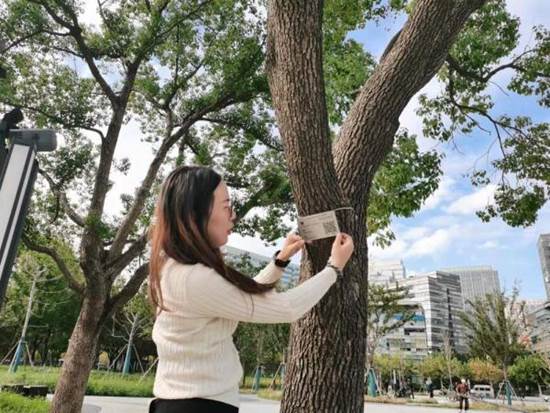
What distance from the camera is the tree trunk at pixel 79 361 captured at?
6195 mm

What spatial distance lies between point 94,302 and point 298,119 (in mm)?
5894

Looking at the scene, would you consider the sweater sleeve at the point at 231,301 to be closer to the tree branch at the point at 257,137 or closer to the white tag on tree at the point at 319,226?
the white tag on tree at the point at 319,226

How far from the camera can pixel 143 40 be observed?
21.8 ft

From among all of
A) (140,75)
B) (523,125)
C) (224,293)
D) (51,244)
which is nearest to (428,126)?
(523,125)

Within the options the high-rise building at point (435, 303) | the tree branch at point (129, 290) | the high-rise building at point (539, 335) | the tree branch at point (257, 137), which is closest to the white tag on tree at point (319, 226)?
the tree branch at point (129, 290)

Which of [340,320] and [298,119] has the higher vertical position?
[298,119]

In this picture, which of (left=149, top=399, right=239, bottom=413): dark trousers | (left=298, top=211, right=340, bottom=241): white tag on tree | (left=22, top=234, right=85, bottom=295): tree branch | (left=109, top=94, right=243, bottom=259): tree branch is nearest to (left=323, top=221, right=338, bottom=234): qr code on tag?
(left=298, top=211, right=340, bottom=241): white tag on tree

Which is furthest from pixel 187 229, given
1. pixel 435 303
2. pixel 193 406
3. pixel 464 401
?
pixel 435 303

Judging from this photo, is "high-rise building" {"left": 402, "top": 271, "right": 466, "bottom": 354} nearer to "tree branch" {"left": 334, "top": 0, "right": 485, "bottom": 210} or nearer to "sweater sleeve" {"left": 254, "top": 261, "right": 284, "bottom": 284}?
"tree branch" {"left": 334, "top": 0, "right": 485, "bottom": 210}

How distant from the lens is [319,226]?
71.9 inches

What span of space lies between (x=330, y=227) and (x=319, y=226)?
0.05 meters

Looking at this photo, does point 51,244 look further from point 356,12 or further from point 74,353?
point 356,12

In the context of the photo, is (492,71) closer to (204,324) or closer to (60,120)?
(204,324)

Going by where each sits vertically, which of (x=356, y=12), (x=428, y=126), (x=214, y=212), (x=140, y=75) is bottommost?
(x=214, y=212)
